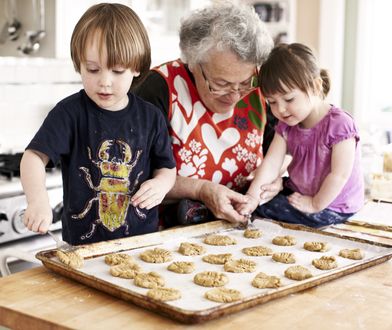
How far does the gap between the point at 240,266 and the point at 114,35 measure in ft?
1.81

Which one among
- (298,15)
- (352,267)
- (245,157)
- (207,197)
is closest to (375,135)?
(298,15)

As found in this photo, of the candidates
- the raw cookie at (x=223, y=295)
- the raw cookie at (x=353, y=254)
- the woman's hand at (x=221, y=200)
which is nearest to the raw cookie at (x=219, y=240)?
the woman's hand at (x=221, y=200)

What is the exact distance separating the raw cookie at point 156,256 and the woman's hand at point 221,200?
1.04 feet

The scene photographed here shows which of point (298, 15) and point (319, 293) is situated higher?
point (298, 15)

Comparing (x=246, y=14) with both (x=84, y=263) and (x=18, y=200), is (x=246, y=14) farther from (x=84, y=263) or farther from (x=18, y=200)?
(x=18, y=200)

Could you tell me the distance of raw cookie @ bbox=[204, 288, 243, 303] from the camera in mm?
1184

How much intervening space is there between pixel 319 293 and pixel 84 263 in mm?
465

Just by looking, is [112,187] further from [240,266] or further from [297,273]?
[297,273]

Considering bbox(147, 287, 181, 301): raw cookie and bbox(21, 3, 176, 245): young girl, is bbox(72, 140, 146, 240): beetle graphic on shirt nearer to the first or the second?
bbox(21, 3, 176, 245): young girl

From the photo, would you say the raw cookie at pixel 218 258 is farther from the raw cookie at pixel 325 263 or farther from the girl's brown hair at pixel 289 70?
the girl's brown hair at pixel 289 70

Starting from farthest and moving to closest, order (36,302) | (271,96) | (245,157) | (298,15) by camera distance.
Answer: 1. (298,15)
2. (245,157)
3. (271,96)
4. (36,302)

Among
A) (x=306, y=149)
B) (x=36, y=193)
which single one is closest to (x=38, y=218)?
(x=36, y=193)

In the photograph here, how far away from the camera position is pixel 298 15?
385 cm

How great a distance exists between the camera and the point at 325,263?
141cm
